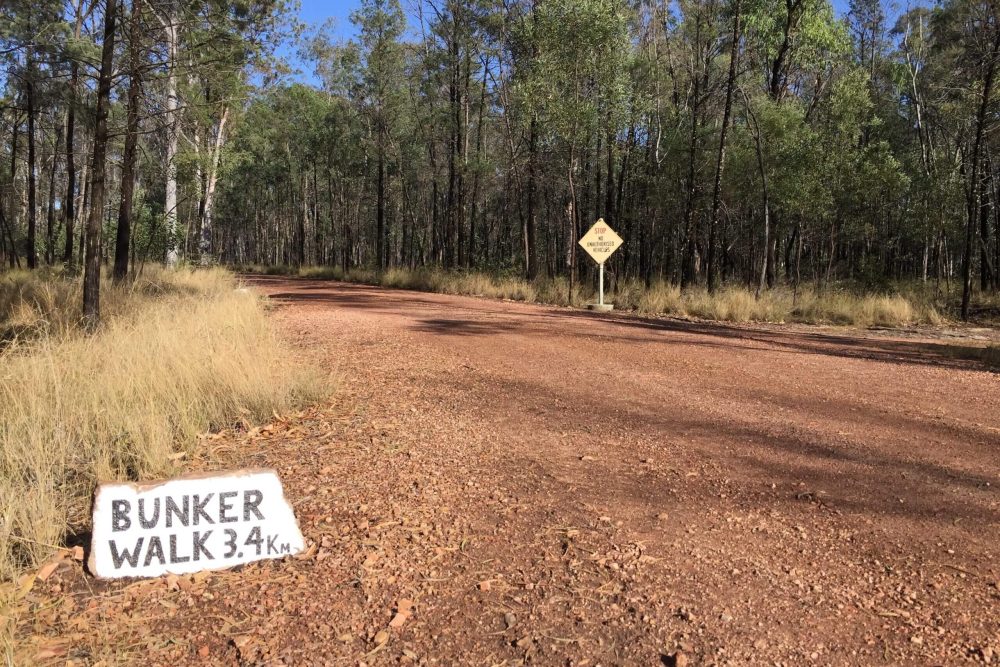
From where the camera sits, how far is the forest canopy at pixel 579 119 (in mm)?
10898

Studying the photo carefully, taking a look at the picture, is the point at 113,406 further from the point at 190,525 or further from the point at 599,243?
the point at 599,243

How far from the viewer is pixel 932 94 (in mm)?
31188

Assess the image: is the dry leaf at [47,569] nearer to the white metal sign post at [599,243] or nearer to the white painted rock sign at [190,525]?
the white painted rock sign at [190,525]

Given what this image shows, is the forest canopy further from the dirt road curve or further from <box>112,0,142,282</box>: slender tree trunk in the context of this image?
the dirt road curve

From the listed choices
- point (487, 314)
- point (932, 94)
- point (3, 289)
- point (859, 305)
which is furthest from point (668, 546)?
point (932, 94)

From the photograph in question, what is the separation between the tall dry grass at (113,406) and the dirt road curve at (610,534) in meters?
0.43

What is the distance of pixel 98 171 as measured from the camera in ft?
27.5

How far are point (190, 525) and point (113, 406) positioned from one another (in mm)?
1879

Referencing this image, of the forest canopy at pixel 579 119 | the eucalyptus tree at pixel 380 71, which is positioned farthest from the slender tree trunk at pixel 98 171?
the eucalyptus tree at pixel 380 71

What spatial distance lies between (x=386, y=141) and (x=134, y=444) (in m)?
32.0

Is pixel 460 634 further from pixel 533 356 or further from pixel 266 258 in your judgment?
pixel 266 258

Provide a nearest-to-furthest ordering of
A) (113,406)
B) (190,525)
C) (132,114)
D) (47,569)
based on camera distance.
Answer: (47,569) → (190,525) → (113,406) → (132,114)

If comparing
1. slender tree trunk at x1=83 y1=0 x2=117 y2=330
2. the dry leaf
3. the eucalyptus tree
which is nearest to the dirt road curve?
the dry leaf

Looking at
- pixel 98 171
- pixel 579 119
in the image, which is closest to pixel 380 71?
pixel 579 119
